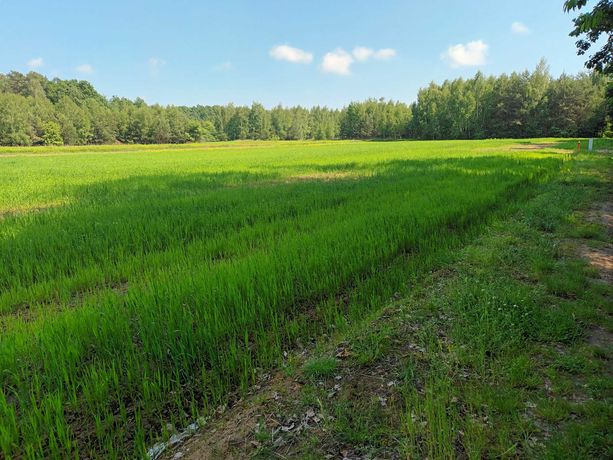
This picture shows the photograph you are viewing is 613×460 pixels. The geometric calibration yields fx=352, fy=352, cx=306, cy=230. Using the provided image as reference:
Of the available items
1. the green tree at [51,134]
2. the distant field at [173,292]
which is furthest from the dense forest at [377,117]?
the distant field at [173,292]

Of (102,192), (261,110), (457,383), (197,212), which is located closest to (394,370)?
(457,383)

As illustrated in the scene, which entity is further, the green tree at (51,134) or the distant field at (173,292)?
the green tree at (51,134)

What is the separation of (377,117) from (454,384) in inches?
5617

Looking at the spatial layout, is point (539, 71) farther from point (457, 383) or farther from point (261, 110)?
point (457, 383)

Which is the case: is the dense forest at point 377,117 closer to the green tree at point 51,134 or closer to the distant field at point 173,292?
the green tree at point 51,134

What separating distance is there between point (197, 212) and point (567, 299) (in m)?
8.76

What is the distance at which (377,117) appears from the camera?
13612 centimetres

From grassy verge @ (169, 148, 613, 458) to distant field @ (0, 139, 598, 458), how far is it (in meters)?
0.47

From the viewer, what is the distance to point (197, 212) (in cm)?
1023

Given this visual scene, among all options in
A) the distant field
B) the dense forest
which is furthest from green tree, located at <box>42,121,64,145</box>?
the distant field

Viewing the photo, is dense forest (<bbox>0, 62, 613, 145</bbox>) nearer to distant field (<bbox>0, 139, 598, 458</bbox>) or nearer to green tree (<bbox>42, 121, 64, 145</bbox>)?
green tree (<bbox>42, 121, 64, 145</bbox>)

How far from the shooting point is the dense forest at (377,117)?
8325cm

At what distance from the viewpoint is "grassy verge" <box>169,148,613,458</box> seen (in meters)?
2.62

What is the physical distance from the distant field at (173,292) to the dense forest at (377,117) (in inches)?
3109
